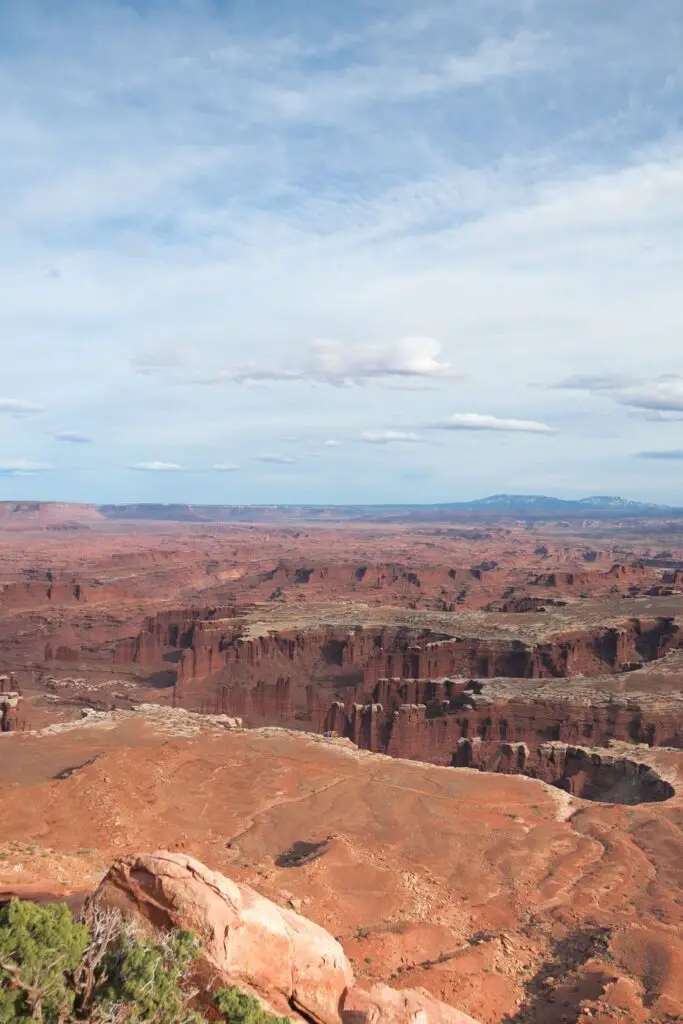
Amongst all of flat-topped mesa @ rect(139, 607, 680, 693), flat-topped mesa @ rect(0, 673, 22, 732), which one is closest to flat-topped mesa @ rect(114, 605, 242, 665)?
flat-topped mesa @ rect(139, 607, 680, 693)

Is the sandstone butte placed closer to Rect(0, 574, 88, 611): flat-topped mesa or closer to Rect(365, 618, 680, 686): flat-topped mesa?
Rect(365, 618, 680, 686): flat-topped mesa

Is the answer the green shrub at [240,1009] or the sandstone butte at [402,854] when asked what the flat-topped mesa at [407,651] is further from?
the green shrub at [240,1009]

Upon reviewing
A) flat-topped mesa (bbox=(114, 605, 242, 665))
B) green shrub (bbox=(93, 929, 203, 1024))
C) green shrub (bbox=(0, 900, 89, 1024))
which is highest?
green shrub (bbox=(0, 900, 89, 1024))

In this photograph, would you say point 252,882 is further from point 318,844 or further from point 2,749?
point 2,749

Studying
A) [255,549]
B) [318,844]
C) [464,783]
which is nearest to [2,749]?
[318,844]

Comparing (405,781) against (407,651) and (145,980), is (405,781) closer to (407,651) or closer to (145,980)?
(145,980)

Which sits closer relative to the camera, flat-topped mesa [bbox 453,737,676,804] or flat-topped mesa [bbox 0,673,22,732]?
flat-topped mesa [bbox 453,737,676,804]

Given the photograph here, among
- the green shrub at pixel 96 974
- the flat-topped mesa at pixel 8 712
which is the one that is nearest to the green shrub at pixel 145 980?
the green shrub at pixel 96 974
